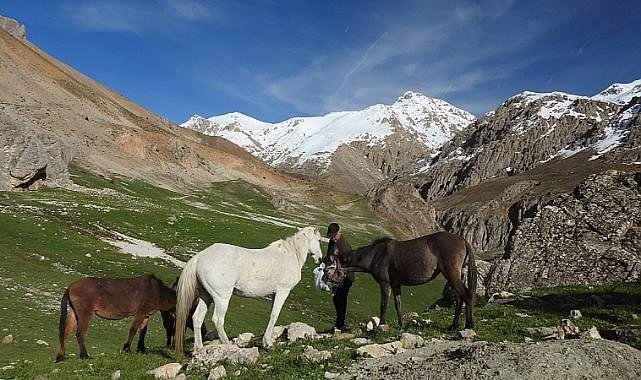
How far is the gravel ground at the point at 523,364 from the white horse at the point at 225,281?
3.92 metres

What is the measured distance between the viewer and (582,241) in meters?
23.5

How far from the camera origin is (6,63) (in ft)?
383

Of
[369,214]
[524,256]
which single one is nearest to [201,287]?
[524,256]

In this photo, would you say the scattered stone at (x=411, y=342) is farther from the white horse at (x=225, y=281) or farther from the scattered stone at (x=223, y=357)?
the scattered stone at (x=223, y=357)

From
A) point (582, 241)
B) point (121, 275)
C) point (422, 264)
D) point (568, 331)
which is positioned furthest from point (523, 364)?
point (121, 275)

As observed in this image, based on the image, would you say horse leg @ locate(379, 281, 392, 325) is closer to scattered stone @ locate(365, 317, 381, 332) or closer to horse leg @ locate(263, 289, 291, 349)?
scattered stone @ locate(365, 317, 381, 332)

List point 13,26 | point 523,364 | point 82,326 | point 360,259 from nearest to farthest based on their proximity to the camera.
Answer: point 523,364
point 82,326
point 360,259
point 13,26

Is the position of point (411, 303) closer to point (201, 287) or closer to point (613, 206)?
point (613, 206)

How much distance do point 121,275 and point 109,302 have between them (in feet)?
65.5

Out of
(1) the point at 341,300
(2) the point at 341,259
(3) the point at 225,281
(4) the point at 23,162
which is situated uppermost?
(4) the point at 23,162

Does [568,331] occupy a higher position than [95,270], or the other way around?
[568,331]

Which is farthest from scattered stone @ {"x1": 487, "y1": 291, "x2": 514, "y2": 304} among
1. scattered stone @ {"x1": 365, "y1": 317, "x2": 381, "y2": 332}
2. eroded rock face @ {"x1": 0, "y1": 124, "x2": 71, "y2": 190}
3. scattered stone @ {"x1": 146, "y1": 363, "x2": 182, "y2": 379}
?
eroded rock face @ {"x1": 0, "y1": 124, "x2": 71, "y2": 190}

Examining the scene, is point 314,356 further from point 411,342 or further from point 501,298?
point 501,298

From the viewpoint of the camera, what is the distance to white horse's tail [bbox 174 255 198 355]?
41.2 feet
